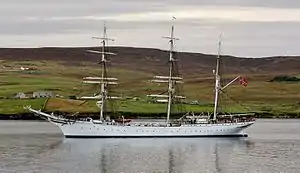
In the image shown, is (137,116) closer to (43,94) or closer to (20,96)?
(43,94)

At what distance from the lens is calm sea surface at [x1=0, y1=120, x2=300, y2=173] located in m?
70.1

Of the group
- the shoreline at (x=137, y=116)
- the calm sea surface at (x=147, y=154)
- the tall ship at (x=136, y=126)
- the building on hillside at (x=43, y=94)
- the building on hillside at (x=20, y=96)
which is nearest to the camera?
the calm sea surface at (x=147, y=154)

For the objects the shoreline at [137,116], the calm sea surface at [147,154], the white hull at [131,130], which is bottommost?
the calm sea surface at [147,154]

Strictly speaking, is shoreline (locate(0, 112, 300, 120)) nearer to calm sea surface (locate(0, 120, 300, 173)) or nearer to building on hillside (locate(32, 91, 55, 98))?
building on hillside (locate(32, 91, 55, 98))

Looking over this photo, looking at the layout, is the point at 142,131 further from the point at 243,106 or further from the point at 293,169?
the point at 243,106

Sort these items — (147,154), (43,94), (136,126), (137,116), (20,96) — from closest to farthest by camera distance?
(147,154), (136,126), (137,116), (20,96), (43,94)

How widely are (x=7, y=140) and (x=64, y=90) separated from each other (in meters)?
89.7

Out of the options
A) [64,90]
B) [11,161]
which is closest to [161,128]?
[11,161]

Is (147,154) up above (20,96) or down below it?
below

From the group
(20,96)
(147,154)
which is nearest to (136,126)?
→ (147,154)

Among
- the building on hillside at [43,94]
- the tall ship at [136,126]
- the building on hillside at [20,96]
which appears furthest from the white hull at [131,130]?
the building on hillside at [43,94]

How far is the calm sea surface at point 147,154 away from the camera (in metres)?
70.1

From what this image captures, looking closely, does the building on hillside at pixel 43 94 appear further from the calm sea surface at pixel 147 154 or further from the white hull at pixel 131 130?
the white hull at pixel 131 130

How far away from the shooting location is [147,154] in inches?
3273
